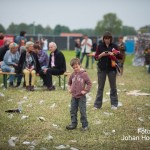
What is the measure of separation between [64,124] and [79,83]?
1.10 m

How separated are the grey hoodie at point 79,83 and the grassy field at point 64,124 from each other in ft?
2.72

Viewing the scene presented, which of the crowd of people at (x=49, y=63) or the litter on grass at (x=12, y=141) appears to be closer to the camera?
the litter on grass at (x=12, y=141)

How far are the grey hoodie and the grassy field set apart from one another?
828 mm

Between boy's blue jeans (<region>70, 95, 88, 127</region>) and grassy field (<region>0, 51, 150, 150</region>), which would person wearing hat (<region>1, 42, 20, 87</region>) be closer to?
grassy field (<region>0, 51, 150, 150</region>)

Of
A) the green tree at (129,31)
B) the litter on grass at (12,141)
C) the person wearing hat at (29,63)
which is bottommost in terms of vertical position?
the green tree at (129,31)

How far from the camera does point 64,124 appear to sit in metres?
9.52

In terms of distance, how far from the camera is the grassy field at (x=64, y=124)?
7.88 m

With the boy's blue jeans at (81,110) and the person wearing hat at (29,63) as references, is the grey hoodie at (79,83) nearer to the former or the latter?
the boy's blue jeans at (81,110)

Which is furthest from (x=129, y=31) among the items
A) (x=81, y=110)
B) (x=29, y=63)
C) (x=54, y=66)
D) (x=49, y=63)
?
(x=81, y=110)

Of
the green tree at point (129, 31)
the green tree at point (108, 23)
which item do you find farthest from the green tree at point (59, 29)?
the green tree at point (108, 23)

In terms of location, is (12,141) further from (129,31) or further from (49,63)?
(129,31)

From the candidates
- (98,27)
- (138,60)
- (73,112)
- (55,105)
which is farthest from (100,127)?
(98,27)

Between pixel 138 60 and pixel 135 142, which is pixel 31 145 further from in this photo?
pixel 138 60

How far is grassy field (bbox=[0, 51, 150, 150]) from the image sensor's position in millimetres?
7879
